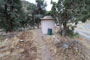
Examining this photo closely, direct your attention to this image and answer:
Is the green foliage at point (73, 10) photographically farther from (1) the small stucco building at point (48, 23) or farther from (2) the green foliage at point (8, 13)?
(2) the green foliage at point (8, 13)

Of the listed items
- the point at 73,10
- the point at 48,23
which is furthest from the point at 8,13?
the point at 73,10

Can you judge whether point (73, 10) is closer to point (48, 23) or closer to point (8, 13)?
point (48, 23)

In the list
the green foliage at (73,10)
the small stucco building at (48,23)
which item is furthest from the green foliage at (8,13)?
the green foliage at (73,10)

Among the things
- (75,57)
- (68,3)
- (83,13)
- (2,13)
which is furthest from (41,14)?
(75,57)

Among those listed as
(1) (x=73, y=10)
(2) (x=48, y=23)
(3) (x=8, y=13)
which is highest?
(3) (x=8, y=13)

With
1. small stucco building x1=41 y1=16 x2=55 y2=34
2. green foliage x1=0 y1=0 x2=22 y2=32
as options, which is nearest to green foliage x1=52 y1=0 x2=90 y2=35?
small stucco building x1=41 y1=16 x2=55 y2=34

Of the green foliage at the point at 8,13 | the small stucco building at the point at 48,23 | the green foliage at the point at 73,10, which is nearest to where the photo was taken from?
the green foliage at the point at 73,10

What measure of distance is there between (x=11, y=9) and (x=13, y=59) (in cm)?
1049

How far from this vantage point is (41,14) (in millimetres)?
17578

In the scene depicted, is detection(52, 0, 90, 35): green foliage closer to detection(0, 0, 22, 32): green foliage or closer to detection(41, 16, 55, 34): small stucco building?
detection(41, 16, 55, 34): small stucco building

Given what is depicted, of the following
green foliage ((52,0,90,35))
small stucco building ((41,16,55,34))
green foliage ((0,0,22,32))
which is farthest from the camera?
green foliage ((0,0,22,32))

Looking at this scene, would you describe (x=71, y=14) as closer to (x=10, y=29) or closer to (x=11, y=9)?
(x=11, y=9)

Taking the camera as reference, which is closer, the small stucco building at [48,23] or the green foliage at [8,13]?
the small stucco building at [48,23]

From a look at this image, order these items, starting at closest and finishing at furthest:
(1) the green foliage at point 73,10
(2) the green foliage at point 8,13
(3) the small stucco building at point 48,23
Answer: (1) the green foliage at point 73,10 → (3) the small stucco building at point 48,23 → (2) the green foliage at point 8,13
